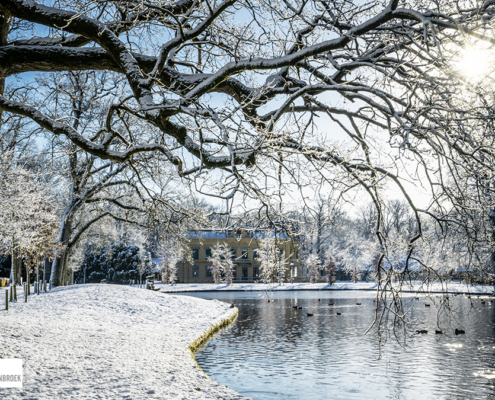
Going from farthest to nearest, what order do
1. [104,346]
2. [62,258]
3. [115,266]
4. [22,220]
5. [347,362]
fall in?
[115,266], [62,258], [22,220], [347,362], [104,346]

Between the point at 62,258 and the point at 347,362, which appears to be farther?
the point at 62,258

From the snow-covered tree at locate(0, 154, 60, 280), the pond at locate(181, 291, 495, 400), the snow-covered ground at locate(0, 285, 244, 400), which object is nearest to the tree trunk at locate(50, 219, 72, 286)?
the snow-covered tree at locate(0, 154, 60, 280)

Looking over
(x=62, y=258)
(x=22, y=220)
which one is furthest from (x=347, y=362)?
(x=62, y=258)

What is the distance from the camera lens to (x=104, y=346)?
9.09 m

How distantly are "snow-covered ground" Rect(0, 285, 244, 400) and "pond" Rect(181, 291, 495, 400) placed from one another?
1268mm

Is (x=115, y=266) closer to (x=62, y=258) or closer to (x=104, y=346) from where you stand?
(x=62, y=258)

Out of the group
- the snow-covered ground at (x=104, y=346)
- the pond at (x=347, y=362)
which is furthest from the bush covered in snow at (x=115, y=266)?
the pond at (x=347, y=362)

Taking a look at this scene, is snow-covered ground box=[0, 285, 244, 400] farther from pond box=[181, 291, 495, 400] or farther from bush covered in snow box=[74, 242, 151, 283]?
bush covered in snow box=[74, 242, 151, 283]

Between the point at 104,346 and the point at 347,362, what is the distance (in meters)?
5.79

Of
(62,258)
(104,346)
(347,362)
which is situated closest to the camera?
(104,346)

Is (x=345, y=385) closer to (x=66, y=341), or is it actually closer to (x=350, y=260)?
(x=66, y=341)

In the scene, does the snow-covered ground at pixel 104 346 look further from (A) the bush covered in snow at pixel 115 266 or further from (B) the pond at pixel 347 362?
(A) the bush covered in snow at pixel 115 266

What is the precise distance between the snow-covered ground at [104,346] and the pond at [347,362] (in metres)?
1.27

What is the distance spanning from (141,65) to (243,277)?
56.1m
